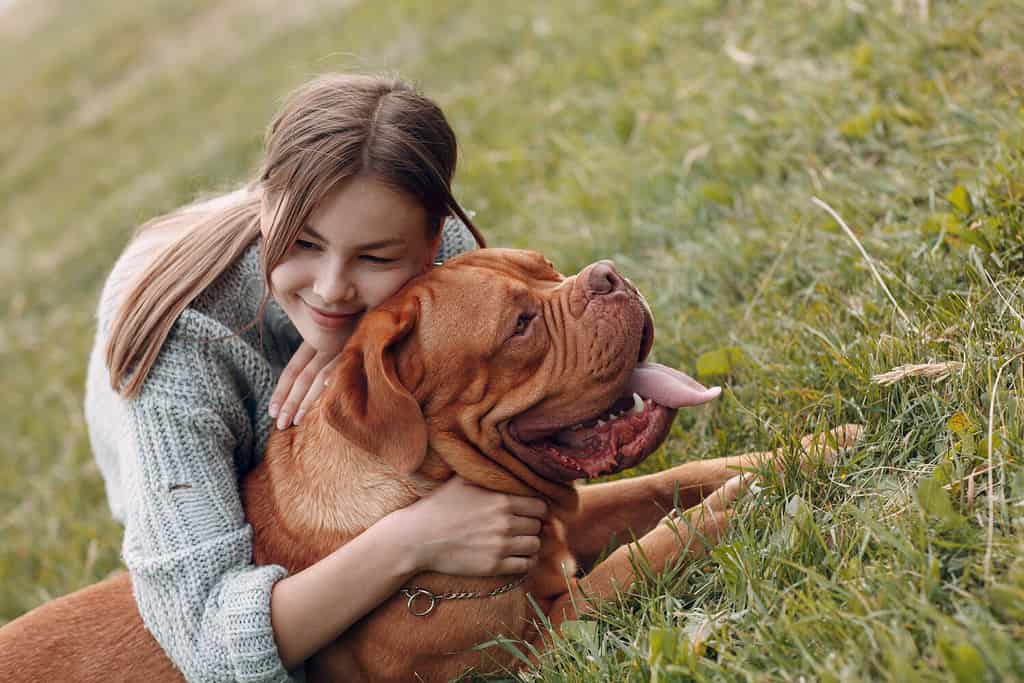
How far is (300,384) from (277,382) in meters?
0.31

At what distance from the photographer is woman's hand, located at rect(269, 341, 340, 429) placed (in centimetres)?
361

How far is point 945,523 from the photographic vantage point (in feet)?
8.35

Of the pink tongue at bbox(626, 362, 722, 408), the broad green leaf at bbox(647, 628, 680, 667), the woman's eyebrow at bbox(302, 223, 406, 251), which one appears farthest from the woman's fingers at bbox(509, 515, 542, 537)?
the woman's eyebrow at bbox(302, 223, 406, 251)

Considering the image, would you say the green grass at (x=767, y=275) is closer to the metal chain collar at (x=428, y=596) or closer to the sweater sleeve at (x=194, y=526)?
the metal chain collar at (x=428, y=596)

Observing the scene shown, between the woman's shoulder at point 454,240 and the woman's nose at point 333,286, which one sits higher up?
the woman's nose at point 333,286

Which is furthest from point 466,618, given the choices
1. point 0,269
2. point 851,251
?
point 0,269

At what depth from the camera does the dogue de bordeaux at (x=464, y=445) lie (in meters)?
3.21

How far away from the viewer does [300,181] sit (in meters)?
3.30

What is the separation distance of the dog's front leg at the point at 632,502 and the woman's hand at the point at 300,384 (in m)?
0.98

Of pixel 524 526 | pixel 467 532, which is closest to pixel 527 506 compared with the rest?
pixel 524 526

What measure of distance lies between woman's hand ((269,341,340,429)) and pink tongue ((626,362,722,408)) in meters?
1.01

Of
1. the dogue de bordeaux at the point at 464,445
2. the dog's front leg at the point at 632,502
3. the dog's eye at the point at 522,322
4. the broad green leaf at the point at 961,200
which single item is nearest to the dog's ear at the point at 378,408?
the dogue de bordeaux at the point at 464,445

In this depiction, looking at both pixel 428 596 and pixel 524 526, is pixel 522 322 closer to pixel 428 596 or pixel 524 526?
pixel 524 526

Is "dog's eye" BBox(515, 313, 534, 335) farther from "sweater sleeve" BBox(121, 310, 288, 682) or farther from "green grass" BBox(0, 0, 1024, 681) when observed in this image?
"sweater sleeve" BBox(121, 310, 288, 682)
